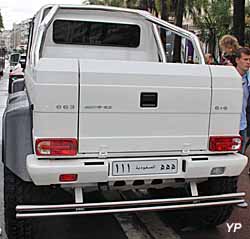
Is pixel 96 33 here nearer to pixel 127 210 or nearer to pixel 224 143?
pixel 224 143

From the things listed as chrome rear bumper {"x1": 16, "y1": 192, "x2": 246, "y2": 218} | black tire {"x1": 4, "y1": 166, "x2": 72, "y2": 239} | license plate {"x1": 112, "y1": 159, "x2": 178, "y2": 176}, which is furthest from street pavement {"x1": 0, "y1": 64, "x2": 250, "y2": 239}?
license plate {"x1": 112, "y1": 159, "x2": 178, "y2": 176}

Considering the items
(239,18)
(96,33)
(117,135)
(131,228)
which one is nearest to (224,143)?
(117,135)

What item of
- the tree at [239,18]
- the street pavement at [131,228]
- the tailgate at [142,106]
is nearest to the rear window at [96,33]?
the street pavement at [131,228]

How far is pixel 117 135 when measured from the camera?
4.34m

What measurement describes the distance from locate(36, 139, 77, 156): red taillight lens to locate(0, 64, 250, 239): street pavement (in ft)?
3.00

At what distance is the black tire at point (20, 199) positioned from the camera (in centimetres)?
448

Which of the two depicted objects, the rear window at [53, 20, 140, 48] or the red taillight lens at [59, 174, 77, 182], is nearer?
the red taillight lens at [59, 174, 77, 182]

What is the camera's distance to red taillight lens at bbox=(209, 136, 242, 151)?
462 centimetres

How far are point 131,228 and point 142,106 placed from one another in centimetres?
157

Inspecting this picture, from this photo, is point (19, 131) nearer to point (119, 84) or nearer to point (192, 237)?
point (119, 84)

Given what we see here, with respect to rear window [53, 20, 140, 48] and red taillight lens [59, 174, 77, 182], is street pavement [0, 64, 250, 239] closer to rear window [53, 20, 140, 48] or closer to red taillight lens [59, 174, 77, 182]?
red taillight lens [59, 174, 77, 182]

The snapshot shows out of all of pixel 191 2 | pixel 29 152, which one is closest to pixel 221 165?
pixel 29 152

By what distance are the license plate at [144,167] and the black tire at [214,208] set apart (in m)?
0.71

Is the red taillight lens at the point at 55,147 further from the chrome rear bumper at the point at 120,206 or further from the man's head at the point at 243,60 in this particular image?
the man's head at the point at 243,60
